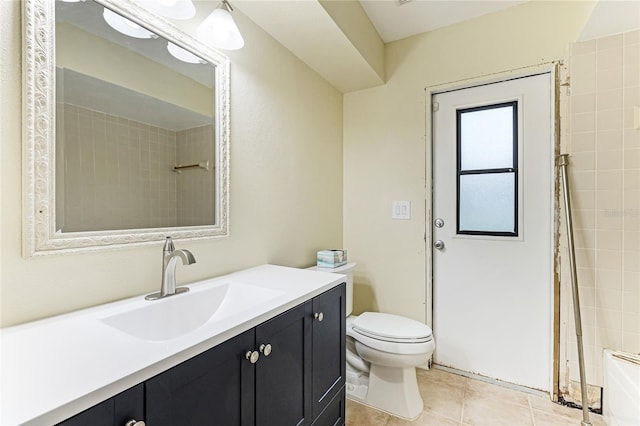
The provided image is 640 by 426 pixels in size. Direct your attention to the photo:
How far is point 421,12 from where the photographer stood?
191 centimetres

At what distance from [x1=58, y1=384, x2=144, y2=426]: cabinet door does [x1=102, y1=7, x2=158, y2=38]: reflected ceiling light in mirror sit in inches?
43.6

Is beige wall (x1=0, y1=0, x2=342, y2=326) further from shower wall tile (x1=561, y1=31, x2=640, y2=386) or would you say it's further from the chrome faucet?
shower wall tile (x1=561, y1=31, x2=640, y2=386)

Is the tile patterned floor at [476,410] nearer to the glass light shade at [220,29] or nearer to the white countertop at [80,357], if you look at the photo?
the white countertop at [80,357]

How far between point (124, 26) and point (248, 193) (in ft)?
2.59

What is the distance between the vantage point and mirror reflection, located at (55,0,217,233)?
894 mm

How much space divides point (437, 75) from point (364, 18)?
0.63 m

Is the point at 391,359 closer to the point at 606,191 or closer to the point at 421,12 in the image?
the point at 606,191

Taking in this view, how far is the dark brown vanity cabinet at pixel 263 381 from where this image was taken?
0.61 metres

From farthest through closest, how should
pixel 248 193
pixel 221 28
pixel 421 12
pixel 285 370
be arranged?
1. pixel 421 12
2. pixel 248 193
3. pixel 221 28
4. pixel 285 370

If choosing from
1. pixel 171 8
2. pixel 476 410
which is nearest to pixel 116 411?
pixel 171 8

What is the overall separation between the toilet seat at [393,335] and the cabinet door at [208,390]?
0.97 metres

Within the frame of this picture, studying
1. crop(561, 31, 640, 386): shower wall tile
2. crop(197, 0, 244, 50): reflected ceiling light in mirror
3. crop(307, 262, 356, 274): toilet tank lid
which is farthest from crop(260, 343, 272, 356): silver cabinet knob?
crop(561, 31, 640, 386): shower wall tile

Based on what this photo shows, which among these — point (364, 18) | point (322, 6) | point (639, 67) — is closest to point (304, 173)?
point (322, 6)

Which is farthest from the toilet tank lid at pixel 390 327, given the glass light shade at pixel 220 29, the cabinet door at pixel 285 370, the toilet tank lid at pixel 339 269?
the glass light shade at pixel 220 29
